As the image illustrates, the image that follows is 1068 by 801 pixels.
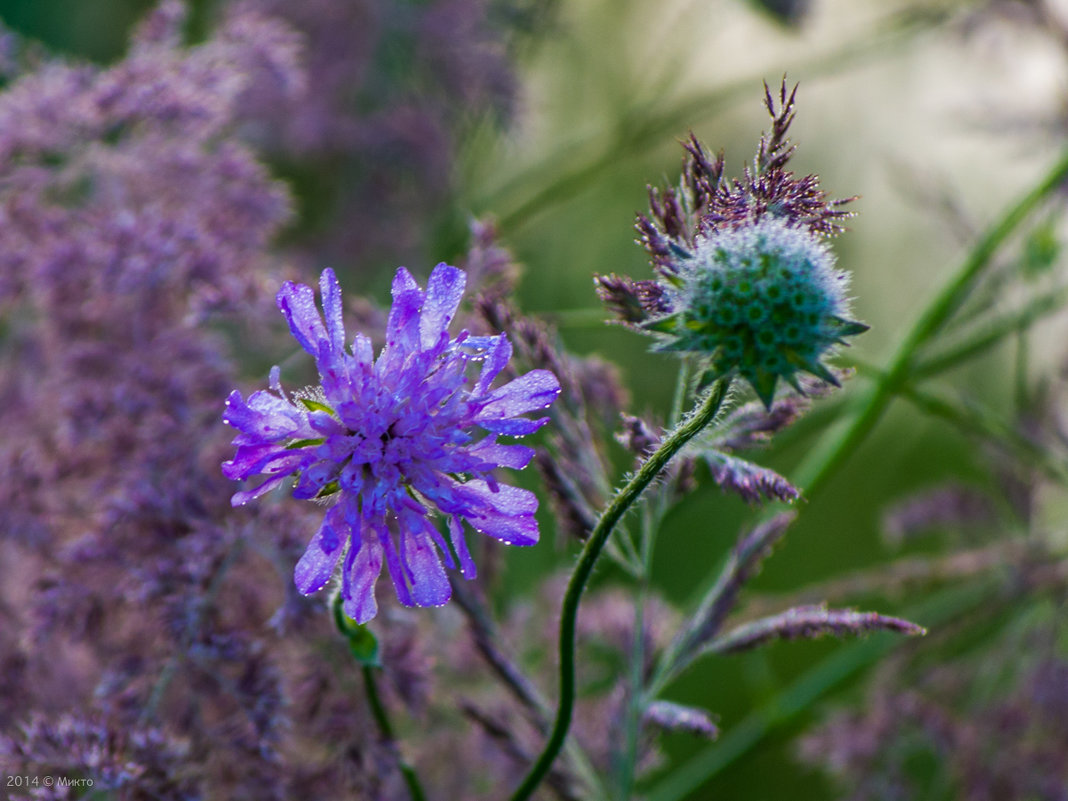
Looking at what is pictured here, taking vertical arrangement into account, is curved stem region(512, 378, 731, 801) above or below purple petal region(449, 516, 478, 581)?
below

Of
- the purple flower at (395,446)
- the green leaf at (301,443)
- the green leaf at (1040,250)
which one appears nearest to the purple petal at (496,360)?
the purple flower at (395,446)

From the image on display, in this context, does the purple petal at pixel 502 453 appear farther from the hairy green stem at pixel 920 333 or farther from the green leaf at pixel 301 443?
the hairy green stem at pixel 920 333

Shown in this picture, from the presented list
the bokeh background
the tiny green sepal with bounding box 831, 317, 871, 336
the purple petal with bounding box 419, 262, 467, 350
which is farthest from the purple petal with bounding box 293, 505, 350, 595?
the bokeh background

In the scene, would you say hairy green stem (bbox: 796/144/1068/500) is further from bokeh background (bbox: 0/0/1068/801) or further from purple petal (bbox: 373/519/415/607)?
purple petal (bbox: 373/519/415/607)

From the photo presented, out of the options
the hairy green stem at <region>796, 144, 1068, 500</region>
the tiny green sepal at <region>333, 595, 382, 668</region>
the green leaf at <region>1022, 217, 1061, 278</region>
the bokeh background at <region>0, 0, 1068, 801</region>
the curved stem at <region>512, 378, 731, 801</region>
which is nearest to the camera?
the curved stem at <region>512, 378, 731, 801</region>

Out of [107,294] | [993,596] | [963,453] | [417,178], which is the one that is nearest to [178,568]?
[107,294]

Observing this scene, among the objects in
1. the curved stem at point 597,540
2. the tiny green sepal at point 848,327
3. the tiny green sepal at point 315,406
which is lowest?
the curved stem at point 597,540

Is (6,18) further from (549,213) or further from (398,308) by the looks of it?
(398,308)
